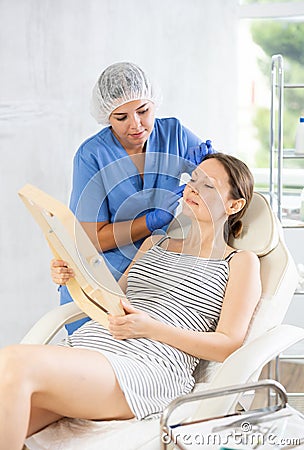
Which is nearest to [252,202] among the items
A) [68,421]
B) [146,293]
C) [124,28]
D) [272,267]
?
[272,267]

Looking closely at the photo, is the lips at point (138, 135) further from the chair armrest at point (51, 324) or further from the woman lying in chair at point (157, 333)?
the chair armrest at point (51, 324)

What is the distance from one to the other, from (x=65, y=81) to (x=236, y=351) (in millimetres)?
1724

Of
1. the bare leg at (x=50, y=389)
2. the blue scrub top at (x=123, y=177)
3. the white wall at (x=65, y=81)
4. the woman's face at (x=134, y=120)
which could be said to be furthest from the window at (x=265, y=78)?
the bare leg at (x=50, y=389)

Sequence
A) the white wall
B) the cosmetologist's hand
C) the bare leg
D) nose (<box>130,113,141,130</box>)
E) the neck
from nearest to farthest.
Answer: the bare leg < the cosmetologist's hand < the neck < nose (<box>130,113,141,130</box>) < the white wall

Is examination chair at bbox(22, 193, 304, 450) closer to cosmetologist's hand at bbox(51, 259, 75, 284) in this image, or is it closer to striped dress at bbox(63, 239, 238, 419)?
striped dress at bbox(63, 239, 238, 419)

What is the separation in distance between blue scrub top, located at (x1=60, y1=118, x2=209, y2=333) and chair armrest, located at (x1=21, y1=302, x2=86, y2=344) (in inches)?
6.1

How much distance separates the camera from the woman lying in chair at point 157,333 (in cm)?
168

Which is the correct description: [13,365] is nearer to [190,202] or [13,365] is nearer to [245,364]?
[245,364]

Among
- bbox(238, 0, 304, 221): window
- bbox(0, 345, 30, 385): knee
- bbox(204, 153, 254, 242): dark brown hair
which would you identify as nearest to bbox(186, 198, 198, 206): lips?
bbox(204, 153, 254, 242): dark brown hair

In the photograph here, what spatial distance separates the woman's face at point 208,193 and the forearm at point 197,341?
0.33 m

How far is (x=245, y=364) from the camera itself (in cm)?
171

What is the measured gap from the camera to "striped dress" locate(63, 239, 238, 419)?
1801 mm

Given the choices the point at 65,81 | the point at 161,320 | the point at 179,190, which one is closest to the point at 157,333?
the point at 161,320

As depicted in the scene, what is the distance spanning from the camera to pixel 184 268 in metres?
2.07
